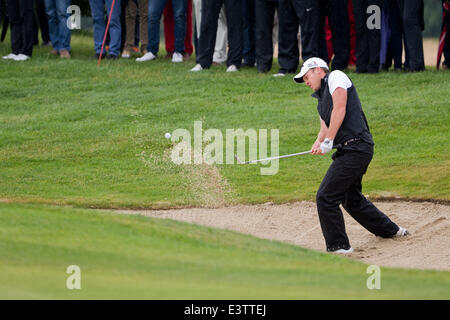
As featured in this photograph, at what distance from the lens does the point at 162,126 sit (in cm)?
1423

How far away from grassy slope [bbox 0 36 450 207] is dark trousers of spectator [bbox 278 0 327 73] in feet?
2.61

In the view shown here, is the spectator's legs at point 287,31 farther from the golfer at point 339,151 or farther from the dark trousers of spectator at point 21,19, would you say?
the golfer at point 339,151

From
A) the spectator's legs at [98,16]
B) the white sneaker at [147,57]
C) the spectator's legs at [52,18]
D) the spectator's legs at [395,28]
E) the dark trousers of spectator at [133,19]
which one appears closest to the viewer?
the spectator's legs at [395,28]

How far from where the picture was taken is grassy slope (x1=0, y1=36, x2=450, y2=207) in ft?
38.4

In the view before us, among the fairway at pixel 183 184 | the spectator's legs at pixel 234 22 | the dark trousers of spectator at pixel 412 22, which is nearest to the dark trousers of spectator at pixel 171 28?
the fairway at pixel 183 184

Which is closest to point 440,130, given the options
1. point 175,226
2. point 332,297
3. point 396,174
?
point 396,174

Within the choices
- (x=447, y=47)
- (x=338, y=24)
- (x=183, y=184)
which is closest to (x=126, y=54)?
(x=338, y=24)

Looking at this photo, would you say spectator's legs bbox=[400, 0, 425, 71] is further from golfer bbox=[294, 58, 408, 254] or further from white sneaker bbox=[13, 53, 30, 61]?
white sneaker bbox=[13, 53, 30, 61]

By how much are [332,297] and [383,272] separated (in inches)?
49.7

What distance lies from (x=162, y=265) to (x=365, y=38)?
993 centimetres

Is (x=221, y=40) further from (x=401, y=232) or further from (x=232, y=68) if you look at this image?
(x=401, y=232)

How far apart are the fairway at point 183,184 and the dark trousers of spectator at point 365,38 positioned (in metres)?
0.37

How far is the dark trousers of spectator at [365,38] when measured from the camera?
15445mm
